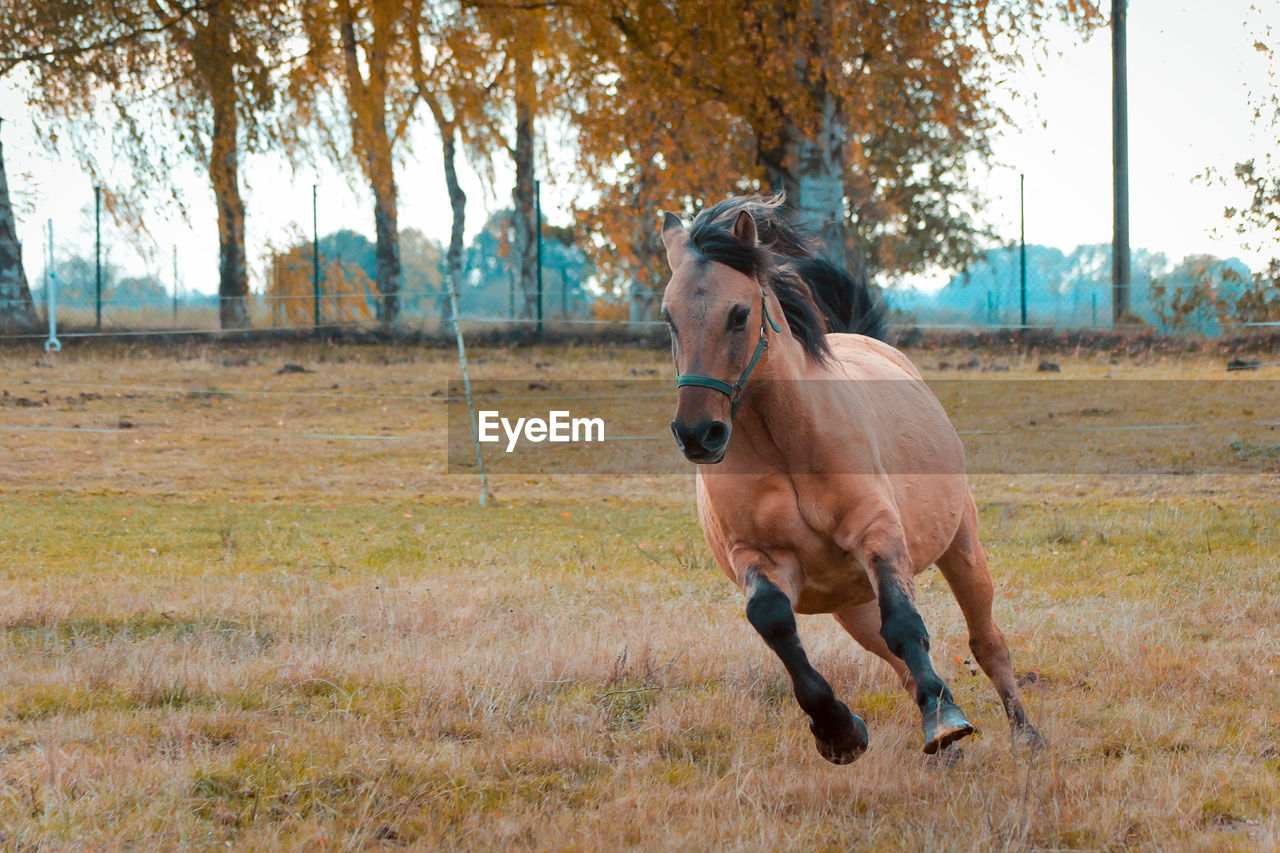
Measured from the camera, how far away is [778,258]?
4891 mm

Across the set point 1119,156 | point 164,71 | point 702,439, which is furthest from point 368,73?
point 702,439

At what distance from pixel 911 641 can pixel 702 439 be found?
953mm

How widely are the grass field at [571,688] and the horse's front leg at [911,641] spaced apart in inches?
13.1

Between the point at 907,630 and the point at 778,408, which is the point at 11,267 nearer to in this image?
the point at 778,408

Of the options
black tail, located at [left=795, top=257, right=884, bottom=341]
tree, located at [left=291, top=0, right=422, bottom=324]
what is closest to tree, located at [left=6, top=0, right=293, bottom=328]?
tree, located at [left=291, top=0, right=422, bottom=324]

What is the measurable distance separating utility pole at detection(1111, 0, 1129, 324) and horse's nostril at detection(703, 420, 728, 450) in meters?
19.0

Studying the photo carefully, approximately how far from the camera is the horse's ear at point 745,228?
4.12 m

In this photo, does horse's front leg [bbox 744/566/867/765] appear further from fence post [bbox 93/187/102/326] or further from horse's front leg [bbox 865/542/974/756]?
fence post [bbox 93/187/102/326]

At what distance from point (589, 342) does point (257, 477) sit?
8486 mm

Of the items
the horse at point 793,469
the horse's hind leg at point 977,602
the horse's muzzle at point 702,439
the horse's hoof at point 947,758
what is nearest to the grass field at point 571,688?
the horse's hoof at point 947,758

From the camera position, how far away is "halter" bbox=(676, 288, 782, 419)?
3789 mm

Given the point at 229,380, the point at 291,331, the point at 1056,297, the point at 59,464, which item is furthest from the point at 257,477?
the point at 1056,297

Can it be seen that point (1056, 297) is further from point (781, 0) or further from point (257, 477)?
point (257, 477)

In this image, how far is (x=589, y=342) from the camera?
20781mm
